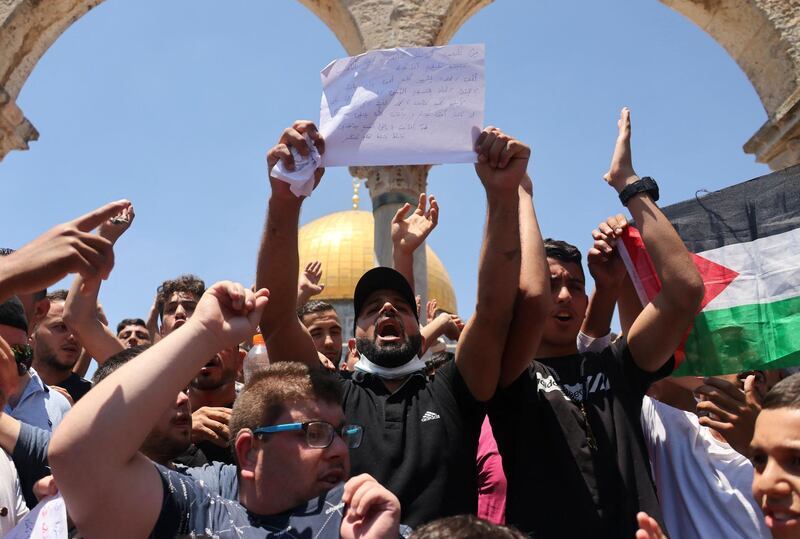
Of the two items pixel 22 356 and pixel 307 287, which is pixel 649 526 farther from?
pixel 307 287

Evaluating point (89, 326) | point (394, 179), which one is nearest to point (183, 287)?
point (89, 326)

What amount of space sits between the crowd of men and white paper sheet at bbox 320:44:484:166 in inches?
4.0

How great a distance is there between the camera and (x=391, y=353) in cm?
332

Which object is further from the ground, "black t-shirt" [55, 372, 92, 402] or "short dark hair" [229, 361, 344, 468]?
"black t-shirt" [55, 372, 92, 402]

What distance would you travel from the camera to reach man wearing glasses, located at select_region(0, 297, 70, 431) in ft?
11.9

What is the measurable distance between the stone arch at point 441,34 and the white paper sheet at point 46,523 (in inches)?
308

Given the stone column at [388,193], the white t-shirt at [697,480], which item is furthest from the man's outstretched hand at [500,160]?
the stone column at [388,193]

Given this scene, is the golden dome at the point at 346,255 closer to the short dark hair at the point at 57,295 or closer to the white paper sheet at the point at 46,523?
the short dark hair at the point at 57,295

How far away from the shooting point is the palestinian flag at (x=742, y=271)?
12.8 feet

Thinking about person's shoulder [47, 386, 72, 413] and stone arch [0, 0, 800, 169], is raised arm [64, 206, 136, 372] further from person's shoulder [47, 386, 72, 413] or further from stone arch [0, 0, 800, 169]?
stone arch [0, 0, 800, 169]

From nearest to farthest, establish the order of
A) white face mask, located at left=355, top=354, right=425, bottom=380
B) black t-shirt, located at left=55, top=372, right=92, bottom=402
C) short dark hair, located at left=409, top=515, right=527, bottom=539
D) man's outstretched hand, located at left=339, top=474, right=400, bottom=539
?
short dark hair, located at left=409, top=515, right=527, bottom=539 → man's outstretched hand, located at left=339, top=474, right=400, bottom=539 → white face mask, located at left=355, top=354, right=425, bottom=380 → black t-shirt, located at left=55, top=372, right=92, bottom=402

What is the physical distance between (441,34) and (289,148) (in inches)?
278

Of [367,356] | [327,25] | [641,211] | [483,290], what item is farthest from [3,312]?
[327,25]

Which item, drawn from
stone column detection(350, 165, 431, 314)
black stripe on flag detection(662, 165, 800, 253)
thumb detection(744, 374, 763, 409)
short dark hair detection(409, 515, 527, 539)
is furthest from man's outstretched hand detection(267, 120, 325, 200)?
stone column detection(350, 165, 431, 314)
